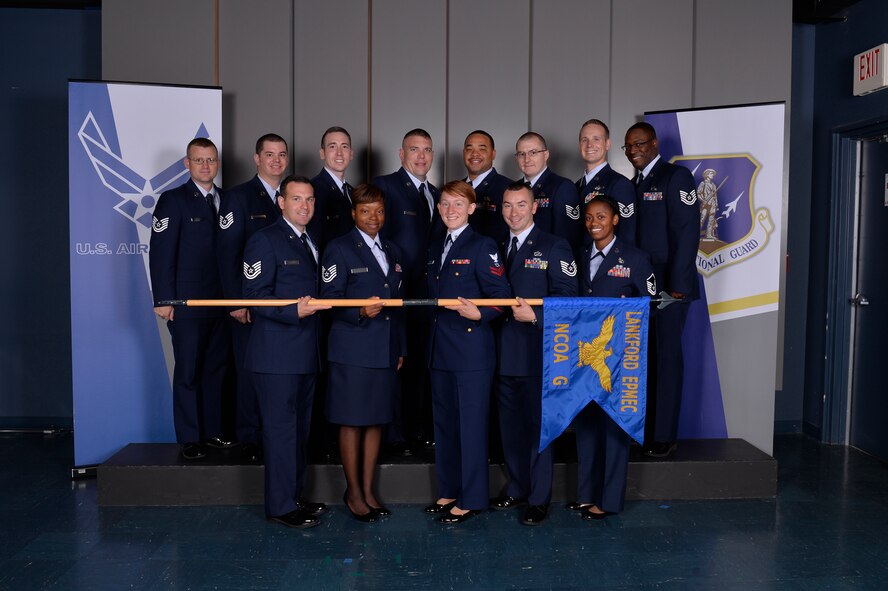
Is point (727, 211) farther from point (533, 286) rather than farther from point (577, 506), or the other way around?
point (577, 506)

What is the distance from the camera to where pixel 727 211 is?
5.02 metres

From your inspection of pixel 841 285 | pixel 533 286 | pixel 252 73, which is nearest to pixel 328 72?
pixel 252 73

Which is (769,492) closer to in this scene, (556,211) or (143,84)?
(556,211)

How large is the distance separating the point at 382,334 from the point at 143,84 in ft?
8.21

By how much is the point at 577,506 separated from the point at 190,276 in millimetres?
2636

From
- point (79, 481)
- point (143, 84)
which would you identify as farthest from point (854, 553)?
point (143, 84)

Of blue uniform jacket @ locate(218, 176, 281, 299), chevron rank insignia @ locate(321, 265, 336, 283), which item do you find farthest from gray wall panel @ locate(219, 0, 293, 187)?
chevron rank insignia @ locate(321, 265, 336, 283)

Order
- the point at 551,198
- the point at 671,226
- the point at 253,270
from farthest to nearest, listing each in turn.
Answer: the point at 671,226
the point at 551,198
the point at 253,270

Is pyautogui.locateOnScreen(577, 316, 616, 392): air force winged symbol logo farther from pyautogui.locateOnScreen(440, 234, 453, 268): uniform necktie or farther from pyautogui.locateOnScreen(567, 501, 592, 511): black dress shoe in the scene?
pyautogui.locateOnScreen(440, 234, 453, 268): uniform necktie

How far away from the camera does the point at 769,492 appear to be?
14.0ft

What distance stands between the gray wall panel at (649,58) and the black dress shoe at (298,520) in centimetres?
347

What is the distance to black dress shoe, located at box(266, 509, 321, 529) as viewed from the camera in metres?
3.73

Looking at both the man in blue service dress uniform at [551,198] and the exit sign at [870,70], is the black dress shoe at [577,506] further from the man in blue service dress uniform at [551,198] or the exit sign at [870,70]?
the exit sign at [870,70]

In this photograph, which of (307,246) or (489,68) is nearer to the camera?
(307,246)
